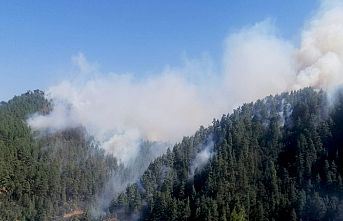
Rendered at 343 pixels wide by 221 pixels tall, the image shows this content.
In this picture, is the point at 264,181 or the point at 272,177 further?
the point at 264,181

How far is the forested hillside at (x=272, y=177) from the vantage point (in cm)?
15338

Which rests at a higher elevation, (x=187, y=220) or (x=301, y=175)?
(x=301, y=175)

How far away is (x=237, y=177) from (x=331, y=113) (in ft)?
131

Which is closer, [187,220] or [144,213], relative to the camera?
[187,220]

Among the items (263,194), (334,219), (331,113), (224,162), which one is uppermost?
(331,113)

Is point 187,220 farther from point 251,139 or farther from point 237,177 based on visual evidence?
point 251,139

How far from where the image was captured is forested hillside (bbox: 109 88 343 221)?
15338 centimetres

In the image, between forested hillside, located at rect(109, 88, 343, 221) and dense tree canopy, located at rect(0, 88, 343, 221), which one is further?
dense tree canopy, located at rect(0, 88, 343, 221)

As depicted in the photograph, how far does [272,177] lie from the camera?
166 meters

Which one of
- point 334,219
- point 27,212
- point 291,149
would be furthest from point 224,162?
point 27,212

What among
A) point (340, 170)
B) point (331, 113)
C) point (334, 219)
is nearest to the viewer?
point (334, 219)

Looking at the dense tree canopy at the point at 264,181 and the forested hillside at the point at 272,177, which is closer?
the forested hillside at the point at 272,177

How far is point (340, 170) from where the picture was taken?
522 ft

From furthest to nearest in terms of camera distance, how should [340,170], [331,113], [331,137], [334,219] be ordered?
[331,113] < [331,137] < [340,170] < [334,219]
